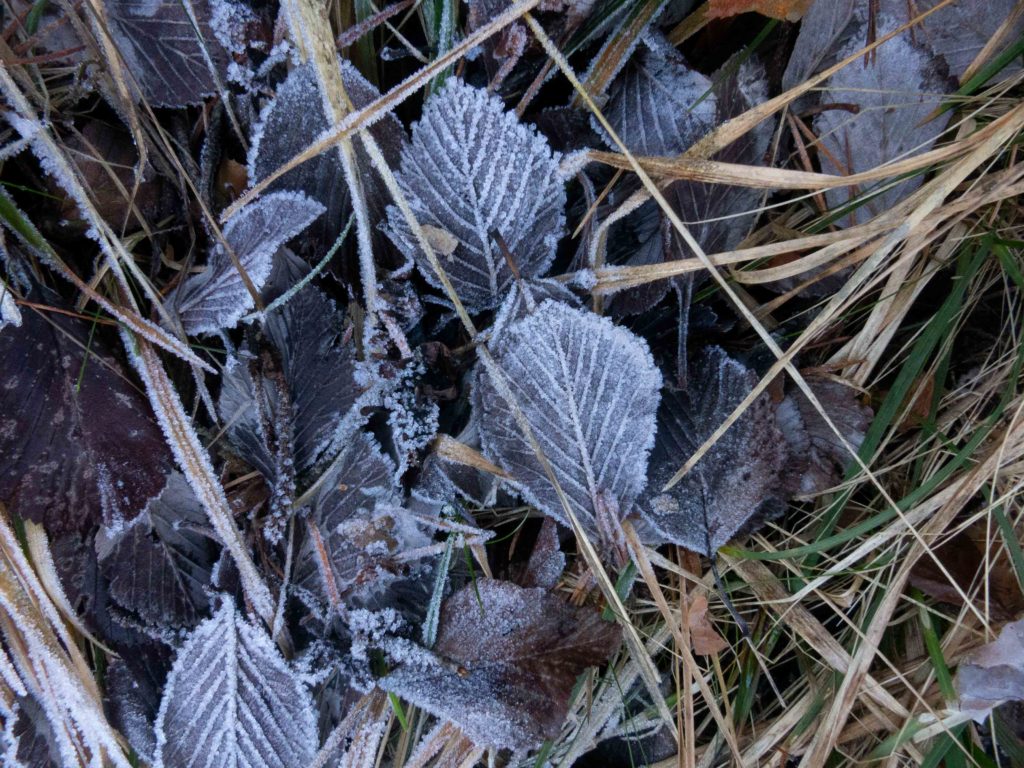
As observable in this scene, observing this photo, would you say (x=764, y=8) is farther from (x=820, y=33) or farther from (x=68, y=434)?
(x=68, y=434)

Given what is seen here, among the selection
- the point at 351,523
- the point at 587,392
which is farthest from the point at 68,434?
the point at 587,392

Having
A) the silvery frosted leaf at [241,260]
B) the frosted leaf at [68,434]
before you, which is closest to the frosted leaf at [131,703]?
the frosted leaf at [68,434]

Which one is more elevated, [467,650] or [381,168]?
[381,168]

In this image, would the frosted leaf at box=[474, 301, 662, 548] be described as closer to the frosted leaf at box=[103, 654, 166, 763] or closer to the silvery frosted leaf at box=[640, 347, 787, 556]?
the silvery frosted leaf at box=[640, 347, 787, 556]

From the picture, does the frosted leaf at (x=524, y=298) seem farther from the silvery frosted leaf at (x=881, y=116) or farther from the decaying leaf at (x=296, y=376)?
the silvery frosted leaf at (x=881, y=116)

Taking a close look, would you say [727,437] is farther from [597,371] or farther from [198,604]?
[198,604]

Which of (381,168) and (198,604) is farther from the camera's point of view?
(198,604)

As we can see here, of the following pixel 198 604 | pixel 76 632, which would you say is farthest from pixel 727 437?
pixel 76 632
